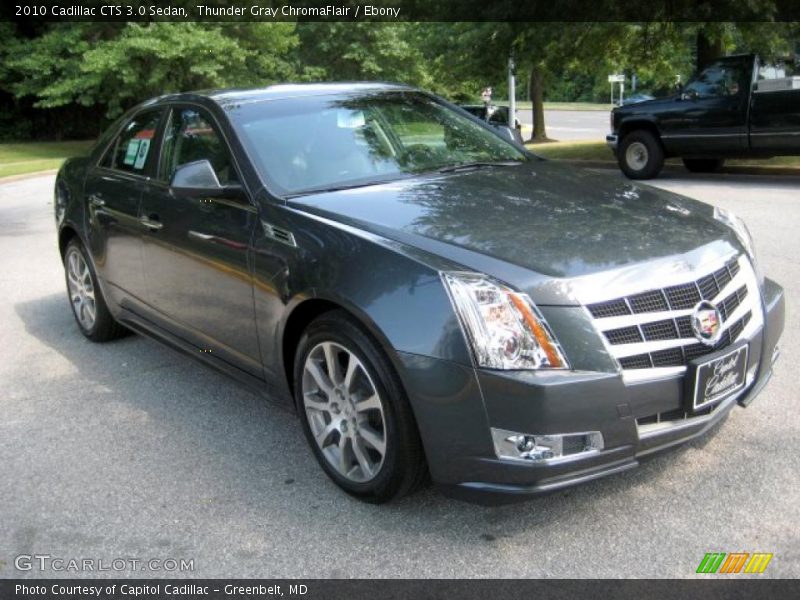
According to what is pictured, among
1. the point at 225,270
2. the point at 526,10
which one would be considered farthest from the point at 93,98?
the point at 225,270

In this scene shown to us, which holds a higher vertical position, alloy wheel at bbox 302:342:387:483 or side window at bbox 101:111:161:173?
side window at bbox 101:111:161:173

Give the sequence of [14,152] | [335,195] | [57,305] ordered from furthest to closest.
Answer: [14,152], [57,305], [335,195]

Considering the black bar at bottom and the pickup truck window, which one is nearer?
the black bar at bottom

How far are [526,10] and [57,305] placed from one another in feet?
40.0

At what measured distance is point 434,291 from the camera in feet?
9.55

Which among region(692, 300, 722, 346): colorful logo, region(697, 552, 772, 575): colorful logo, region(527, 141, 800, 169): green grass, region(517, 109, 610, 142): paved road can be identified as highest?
region(692, 300, 722, 346): colorful logo

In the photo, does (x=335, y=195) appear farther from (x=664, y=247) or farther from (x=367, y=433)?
(x=664, y=247)

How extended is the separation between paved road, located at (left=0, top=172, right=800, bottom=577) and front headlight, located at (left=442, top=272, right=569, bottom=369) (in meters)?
0.73

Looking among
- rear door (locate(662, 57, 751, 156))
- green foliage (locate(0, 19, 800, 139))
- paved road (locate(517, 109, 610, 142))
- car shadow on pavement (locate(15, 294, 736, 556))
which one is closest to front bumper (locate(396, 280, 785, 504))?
car shadow on pavement (locate(15, 294, 736, 556))

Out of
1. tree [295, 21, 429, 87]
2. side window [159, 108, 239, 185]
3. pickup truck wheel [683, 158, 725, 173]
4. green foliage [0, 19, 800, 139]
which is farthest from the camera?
tree [295, 21, 429, 87]

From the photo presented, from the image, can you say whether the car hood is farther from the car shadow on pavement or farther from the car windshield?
the car shadow on pavement

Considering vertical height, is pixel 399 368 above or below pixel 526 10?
below

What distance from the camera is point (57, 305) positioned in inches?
280

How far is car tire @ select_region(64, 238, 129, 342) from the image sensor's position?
5.64 metres
